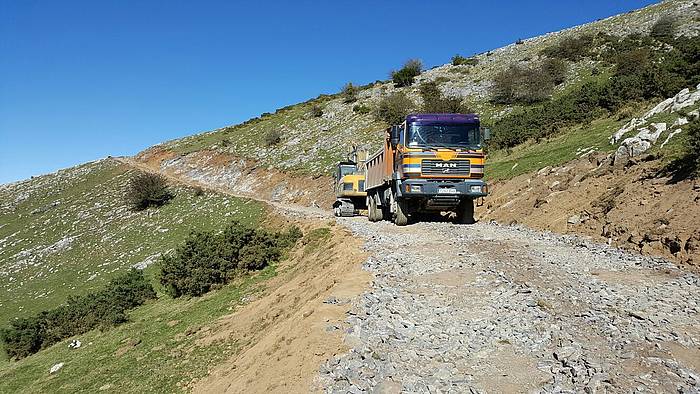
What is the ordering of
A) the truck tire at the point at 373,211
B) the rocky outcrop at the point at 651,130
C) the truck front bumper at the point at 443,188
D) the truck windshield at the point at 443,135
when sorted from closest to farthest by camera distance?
the rocky outcrop at the point at 651,130
the truck front bumper at the point at 443,188
the truck windshield at the point at 443,135
the truck tire at the point at 373,211

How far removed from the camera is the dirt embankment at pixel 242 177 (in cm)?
3912

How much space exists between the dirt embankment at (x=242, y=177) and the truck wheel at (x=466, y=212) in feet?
55.5

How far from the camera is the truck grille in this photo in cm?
1659

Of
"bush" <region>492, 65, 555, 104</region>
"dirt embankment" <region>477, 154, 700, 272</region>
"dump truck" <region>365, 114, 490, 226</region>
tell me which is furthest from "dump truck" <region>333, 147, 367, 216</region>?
"bush" <region>492, 65, 555, 104</region>

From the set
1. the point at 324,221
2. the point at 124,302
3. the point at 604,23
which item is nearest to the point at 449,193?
the point at 324,221

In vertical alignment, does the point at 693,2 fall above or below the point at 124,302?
above

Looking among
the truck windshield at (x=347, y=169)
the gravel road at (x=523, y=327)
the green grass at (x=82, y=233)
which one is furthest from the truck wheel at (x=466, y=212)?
the green grass at (x=82, y=233)

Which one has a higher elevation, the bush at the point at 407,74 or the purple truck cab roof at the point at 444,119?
the bush at the point at 407,74

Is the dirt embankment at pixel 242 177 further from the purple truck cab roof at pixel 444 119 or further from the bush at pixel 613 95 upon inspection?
the purple truck cab roof at pixel 444 119

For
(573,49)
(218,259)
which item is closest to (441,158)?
(218,259)

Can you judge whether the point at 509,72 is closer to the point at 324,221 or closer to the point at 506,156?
the point at 506,156

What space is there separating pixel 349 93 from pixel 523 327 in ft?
209

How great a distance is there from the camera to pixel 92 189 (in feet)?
170

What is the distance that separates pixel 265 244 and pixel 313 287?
8497 mm
